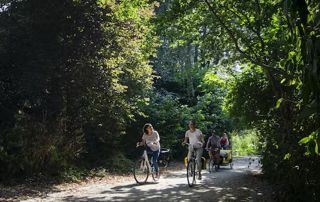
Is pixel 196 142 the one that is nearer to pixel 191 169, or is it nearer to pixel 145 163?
pixel 191 169

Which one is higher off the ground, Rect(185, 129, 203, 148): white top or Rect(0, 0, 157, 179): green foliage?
Rect(0, 0, 157, 179): green foliage

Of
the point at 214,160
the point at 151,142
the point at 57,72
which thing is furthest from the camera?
the point at 214,160

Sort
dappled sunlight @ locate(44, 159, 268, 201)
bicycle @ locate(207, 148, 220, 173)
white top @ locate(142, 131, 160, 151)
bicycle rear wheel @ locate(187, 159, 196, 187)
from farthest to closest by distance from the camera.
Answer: bicycle @ locate(207, 148, 220, 173)
white top @ locate(142, 131, 160, 151)
bicycle rear wheel @ locate(187, 159, 196, 187)
dappled sunlight @ locate(44, 159, 268, 201)

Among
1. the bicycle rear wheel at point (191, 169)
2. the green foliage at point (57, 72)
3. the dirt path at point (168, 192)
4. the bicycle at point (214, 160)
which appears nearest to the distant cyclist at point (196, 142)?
the bicycle rear wheel at point (191, 169)

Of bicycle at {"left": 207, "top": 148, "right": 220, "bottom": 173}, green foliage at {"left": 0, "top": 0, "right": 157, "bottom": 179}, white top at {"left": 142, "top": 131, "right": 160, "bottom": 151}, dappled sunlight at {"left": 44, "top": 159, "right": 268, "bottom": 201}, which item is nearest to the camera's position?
dappled sunlight at {"left": 44, "top": 159, "right": 268, "bottom": 201}

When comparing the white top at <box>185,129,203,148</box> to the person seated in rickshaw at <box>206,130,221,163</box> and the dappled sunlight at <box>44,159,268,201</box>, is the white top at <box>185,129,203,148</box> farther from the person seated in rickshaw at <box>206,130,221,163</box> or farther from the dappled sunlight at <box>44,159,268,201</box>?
the person seated in rickshaw at <box>206,130,221,163</box>

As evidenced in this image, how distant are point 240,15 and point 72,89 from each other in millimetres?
6421

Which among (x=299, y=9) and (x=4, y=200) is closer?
(x=299, y=9)

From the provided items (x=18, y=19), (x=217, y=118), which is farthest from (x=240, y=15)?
(x=217, y=118)

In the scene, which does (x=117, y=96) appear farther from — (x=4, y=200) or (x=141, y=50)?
Result: (x=4, y=200)

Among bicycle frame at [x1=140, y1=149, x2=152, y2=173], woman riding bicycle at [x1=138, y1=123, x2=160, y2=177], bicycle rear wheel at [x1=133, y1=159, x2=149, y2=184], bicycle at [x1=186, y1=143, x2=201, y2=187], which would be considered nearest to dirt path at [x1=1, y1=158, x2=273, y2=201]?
bicycle at [x1=186, y1=143, x2=201, y2=187]

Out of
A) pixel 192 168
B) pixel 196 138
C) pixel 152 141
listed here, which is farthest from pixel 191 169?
pixel 152 141

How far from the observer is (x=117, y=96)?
1700 cm

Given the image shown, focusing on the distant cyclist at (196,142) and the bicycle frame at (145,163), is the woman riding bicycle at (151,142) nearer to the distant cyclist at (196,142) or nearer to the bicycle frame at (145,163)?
the bicycle frame at (145,163)
